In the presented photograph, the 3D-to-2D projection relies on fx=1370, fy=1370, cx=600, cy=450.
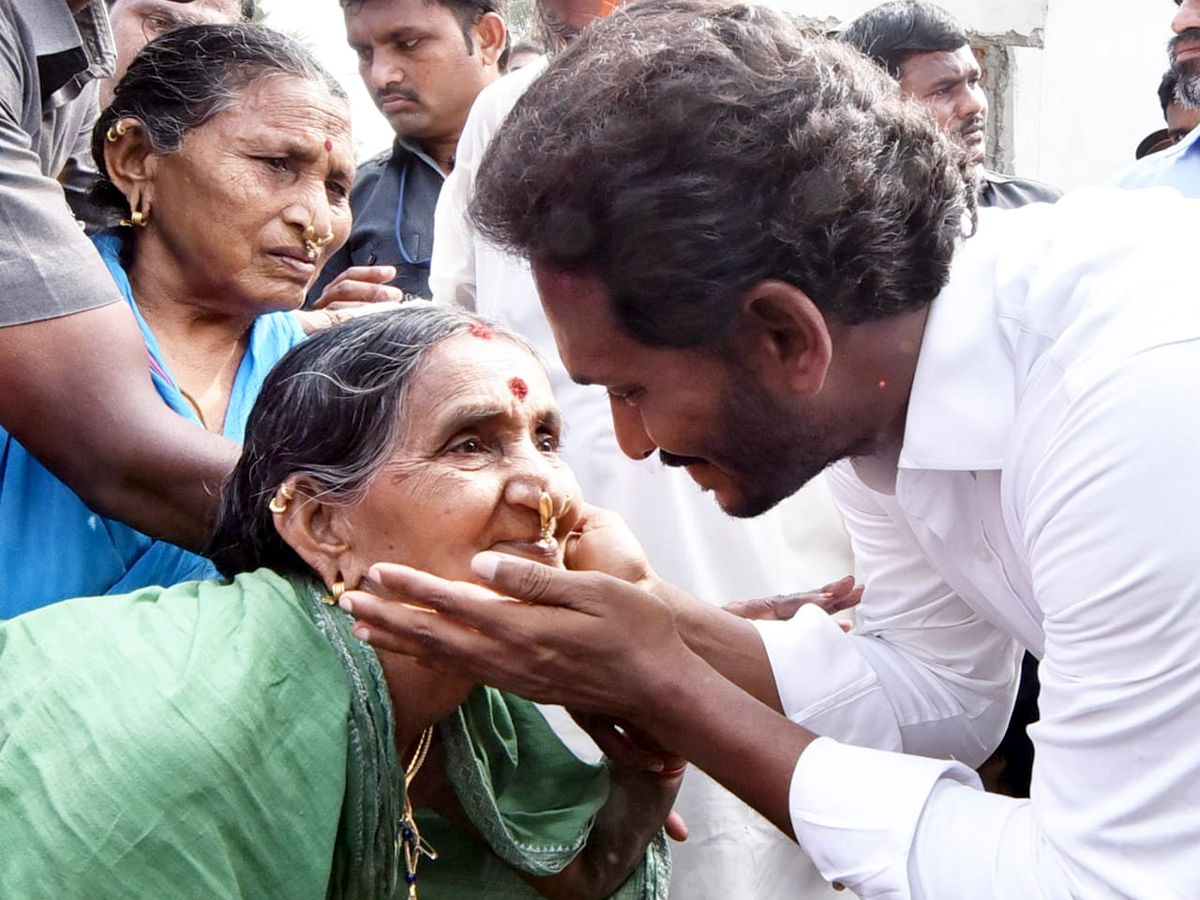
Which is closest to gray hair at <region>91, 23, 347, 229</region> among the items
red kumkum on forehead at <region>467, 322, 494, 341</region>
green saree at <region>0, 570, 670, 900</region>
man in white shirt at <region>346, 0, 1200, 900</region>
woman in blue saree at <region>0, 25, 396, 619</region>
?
woman in blue saree at <region>0, 25, 396, 619</region>

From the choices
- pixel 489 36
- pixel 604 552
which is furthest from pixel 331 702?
pixel 489 36

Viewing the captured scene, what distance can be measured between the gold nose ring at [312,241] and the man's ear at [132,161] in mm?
368

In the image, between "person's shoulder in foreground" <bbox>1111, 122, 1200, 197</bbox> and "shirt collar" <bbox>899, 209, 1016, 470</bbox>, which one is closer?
"shirt collar" <bbox>899, 209, 1016, 470</bbox>

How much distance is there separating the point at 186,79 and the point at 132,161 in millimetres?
234

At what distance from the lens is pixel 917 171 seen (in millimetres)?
2500

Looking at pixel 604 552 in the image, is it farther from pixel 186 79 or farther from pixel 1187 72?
pixel 1187 72

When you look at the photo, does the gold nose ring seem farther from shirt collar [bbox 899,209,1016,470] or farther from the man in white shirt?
shirt collar [bbox 899,209,1016,470]

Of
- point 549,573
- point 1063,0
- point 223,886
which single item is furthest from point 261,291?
point 1063,0

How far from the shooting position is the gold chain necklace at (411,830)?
2609 mm

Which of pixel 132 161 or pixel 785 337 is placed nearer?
pixel 785 337

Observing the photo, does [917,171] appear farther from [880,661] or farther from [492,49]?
[492,49]

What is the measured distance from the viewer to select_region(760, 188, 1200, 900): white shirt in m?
2.00

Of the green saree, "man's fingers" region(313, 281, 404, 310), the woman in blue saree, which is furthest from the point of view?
"man's fingers" region(313, 281, 404, 310)

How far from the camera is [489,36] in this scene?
513cm
